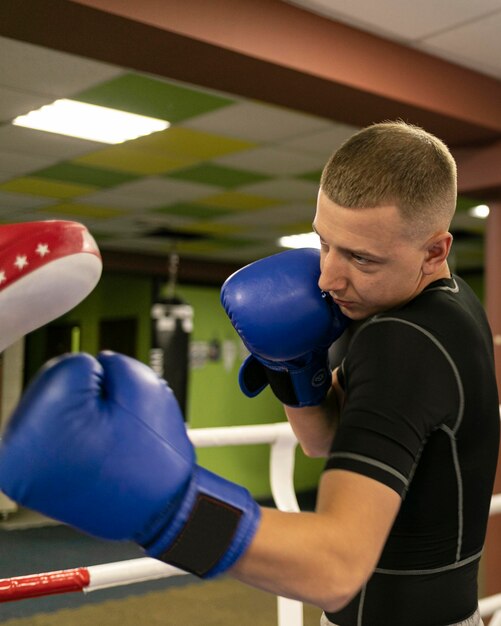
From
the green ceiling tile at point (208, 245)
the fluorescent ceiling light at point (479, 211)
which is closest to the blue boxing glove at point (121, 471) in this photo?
the fluorescent ceiling light at point (479, 211)

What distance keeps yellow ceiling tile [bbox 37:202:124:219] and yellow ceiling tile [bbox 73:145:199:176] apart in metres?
1.05

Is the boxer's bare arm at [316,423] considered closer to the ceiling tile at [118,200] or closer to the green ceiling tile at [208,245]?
the ceiling tile at [118,200]

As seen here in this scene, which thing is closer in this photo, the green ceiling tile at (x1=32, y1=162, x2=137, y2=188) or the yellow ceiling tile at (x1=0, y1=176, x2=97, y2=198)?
the green ceiling tile at (x1=32, y1=162, x2=137, y2=188)

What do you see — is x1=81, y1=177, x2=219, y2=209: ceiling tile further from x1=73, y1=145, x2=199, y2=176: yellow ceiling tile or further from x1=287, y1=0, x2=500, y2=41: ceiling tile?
x1=287, y1=0, x2=500, y2=41: ceiling tile

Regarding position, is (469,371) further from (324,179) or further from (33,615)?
(33,615)

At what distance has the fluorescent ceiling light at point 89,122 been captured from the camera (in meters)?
3.21

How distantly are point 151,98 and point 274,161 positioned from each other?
1083 mm

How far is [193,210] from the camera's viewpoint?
5277 millimetres

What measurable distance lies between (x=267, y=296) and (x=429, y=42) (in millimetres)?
1958

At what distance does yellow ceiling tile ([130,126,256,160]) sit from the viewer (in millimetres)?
3551

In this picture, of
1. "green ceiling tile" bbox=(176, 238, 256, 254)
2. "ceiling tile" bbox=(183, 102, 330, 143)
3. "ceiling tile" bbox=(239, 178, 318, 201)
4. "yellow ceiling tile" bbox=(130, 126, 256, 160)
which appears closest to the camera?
"ceiling tile" bbox=(183, 102, 330, 143)

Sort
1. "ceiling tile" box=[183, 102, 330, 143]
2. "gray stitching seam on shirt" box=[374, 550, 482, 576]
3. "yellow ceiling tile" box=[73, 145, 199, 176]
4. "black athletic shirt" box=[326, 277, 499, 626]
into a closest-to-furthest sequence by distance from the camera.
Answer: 1. "black athletic shirt" box=[326, 277, 499, 626]
2. "gray stitching seam on shirt" box=[374, 550, 482, 576]
3. "ceiling tile" box=[183, 102, 330, 143]
4. "yellow ceiling tile" box=[73, 145, 199, 176]

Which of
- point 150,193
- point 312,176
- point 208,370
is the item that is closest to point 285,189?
point 312,176

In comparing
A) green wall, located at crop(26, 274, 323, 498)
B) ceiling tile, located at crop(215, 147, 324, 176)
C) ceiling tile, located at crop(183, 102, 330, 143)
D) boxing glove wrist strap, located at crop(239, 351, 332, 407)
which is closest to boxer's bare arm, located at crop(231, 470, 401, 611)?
boxing glove wrist strap, located at crop(239, 351, 332, 407)
